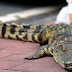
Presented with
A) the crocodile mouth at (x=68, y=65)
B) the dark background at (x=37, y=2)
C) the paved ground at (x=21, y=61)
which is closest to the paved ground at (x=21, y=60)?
the paved ground at (x=21, y=61)

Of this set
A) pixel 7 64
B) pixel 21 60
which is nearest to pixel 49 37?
pixel 21 60

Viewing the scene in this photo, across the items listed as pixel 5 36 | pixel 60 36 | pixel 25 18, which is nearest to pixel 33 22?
pixel 25 18

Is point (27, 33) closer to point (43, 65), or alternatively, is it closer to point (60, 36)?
point (60, 36)

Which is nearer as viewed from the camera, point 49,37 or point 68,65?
point 68,65

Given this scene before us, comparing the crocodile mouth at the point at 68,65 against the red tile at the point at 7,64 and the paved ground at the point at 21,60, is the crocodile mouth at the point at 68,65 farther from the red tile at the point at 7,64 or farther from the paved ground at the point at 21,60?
the red tile at the point at 7,64

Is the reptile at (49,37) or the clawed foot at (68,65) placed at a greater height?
the reptile at (49,37)

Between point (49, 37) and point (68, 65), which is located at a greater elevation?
point (49, 37)

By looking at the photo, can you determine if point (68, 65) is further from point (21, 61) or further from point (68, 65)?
point (21, 61)

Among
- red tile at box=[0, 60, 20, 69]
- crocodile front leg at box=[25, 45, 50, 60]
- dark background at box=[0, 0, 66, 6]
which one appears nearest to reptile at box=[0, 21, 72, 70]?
crocodile front leg at box=[25, 45, 50, 60]
